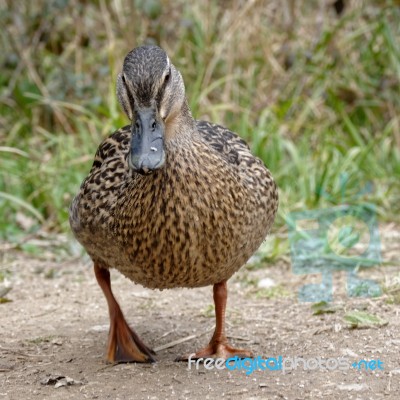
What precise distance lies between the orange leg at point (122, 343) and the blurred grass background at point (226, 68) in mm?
2965

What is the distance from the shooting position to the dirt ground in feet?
11.9

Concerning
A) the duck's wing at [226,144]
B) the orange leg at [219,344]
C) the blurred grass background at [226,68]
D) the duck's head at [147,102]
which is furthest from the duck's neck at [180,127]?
the blurred grass background at [226,68]

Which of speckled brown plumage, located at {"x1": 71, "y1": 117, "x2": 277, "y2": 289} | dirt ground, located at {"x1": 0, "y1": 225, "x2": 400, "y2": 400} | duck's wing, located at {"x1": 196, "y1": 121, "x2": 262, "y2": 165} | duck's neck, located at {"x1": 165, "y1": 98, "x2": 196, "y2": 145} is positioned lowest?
dirt ground, located at {"x1": 0, "y1": 225, "x2": 400, "y2": 400}

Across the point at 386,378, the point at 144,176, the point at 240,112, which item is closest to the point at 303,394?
the point at 386,378

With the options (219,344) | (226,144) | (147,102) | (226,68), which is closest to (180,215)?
(147,102)

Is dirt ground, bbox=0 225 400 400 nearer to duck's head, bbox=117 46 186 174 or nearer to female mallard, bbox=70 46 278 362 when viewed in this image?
female mallard, bbox=70 46 278 362

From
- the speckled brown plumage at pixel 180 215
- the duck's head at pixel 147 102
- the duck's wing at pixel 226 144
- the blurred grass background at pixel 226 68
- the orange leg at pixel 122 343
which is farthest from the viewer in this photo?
the blurred grass background at pixel 226 68

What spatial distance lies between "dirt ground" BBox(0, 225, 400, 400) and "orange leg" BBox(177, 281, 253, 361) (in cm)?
10

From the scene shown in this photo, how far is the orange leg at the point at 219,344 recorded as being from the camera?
13.5 feet

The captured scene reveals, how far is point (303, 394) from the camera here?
348 cm

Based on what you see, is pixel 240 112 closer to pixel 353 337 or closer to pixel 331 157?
pixel 331 157

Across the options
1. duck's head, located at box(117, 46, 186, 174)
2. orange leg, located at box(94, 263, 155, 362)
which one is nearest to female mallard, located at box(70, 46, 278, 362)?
duck's head, located at box(117, 46, 186, 174)

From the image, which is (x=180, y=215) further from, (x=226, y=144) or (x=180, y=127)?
(x=226, y=144)

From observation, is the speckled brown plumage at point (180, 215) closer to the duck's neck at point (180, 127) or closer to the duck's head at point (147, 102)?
the duck's neck at point (180, 127)
